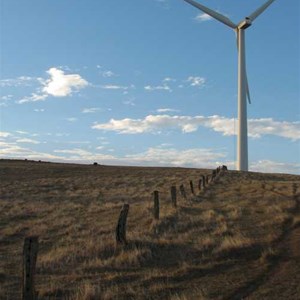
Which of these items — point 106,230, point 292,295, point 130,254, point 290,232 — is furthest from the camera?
point 106,230

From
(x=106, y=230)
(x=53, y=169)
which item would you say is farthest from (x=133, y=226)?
(x=53, y=169)

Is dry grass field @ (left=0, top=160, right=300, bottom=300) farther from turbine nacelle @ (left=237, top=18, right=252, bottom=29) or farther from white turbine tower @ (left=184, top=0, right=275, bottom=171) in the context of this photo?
turbine nacelle @ (left=237, top=18, right=252, bottom=29)

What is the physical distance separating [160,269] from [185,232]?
5170 millimetres

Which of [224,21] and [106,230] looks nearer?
[106,230]

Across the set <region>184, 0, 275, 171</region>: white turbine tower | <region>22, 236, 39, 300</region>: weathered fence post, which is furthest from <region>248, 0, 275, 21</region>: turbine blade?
<region>22, 236, 39, 300</region>: weathered fence post

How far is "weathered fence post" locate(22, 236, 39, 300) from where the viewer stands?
34.4 ft

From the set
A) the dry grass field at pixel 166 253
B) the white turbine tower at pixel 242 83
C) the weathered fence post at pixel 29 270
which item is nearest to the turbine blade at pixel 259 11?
the white turbine tower at pixel 242 83

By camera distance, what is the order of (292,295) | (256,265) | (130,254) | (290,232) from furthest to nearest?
(290,232), (130,254), (256,265), (292,295)

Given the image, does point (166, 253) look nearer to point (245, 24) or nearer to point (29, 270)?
point (29, 270)

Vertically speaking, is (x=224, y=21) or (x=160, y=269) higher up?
(x=224, y=21)

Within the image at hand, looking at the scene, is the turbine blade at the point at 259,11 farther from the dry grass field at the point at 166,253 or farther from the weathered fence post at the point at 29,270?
the weathered fence post at the point at 29,270

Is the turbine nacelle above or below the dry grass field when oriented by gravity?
above

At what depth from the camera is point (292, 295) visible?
1027 cm

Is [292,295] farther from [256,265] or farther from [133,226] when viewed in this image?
[133,226]
